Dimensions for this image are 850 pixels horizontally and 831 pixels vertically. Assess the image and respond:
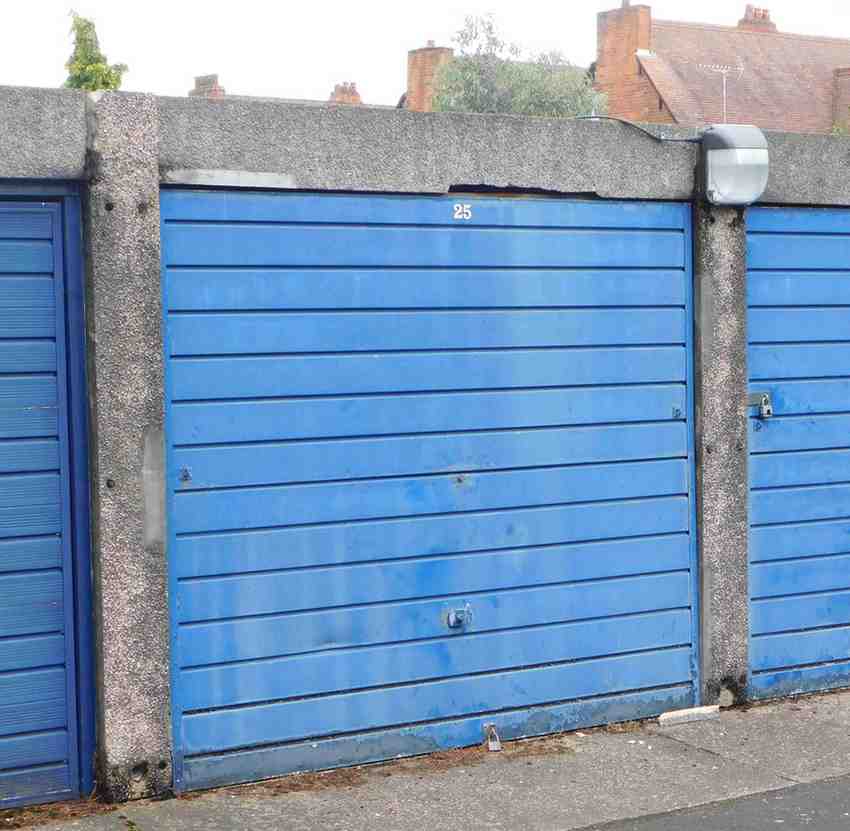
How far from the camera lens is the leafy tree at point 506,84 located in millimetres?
44250

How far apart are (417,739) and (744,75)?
45.6 m

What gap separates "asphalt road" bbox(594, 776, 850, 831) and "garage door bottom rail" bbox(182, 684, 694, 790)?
1.03 meters

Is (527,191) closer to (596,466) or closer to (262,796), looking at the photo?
(596,466)

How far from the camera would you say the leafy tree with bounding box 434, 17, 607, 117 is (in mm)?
44250

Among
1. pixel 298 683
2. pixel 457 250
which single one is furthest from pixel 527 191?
pixel 298 683

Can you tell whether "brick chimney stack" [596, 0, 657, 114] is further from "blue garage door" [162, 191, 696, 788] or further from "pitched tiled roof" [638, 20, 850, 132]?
"blue garage door" [162, 191, 696, 788]

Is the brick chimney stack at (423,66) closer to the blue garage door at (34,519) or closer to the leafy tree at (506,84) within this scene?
the leafy tree at (506,84)

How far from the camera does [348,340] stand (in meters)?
6.21

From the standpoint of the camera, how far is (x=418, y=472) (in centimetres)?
640

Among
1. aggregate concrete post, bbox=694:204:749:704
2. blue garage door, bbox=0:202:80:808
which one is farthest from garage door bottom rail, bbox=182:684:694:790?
blue garage door, bbox=0:202:80:808

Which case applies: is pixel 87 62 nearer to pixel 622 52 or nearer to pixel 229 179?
pixel 622 52

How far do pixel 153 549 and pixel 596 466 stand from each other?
7.01ft

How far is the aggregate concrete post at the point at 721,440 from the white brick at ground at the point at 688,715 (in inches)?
2.2

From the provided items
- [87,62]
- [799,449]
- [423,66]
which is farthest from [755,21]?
[799,449]
